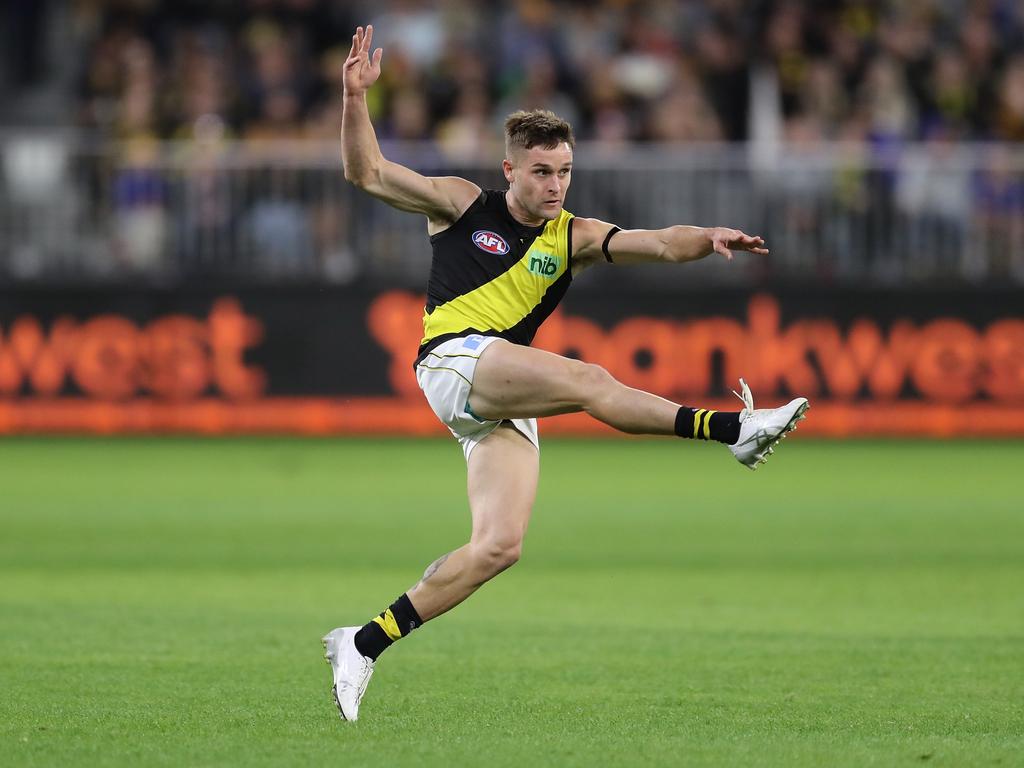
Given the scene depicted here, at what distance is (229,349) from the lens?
65.2ft

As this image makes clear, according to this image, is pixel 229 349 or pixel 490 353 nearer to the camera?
pixel 490 353

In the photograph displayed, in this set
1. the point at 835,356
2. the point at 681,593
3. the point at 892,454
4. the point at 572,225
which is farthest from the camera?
the point at 835,356

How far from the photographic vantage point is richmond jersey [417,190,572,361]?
289 inches

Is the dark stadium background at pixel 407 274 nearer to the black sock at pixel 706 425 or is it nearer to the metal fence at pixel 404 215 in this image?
the metal fence at pixel 404 215

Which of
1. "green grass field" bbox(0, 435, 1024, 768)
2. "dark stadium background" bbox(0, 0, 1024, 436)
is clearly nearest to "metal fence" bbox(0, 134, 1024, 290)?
"dark stadium background" bbox(0, 0, 1024, 436)

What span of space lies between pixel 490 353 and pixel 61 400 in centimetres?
1381

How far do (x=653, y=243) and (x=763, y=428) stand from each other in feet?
3.81

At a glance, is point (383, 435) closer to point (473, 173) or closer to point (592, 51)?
point (473, 173)

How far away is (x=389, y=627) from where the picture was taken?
6.95m

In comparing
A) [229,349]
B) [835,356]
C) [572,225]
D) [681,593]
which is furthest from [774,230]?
[572,225]

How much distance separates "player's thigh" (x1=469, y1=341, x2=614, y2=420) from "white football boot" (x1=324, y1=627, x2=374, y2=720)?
42.5 inches

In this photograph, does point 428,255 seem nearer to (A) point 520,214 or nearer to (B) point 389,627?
(A) point 520,214

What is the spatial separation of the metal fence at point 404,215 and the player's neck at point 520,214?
40.1 ft

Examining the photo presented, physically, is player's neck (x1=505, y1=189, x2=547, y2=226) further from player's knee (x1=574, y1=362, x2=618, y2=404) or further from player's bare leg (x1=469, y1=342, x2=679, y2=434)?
player's knee (x1=574, y1=362, x2=618, y2=404)
